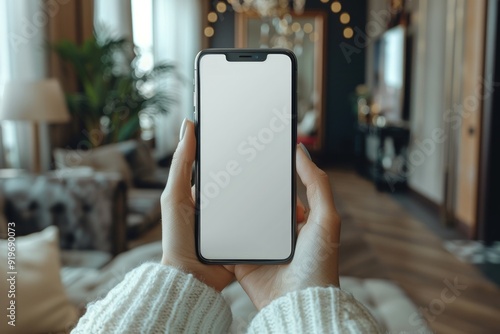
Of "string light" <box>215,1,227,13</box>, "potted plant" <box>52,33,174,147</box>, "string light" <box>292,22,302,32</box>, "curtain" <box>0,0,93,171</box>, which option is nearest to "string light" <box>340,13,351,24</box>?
"string light" <box>292,22,302,32</box>

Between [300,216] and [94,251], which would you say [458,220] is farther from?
[300,216]

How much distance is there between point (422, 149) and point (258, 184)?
4708mm

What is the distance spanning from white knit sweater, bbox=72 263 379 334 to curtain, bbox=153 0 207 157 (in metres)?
4.65

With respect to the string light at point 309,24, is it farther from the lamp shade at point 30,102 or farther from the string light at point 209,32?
the lamp shade at point 30,102

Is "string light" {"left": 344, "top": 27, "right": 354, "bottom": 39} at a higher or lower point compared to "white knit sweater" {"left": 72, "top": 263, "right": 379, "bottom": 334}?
higher

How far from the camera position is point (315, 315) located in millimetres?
508

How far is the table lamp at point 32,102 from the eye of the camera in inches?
103

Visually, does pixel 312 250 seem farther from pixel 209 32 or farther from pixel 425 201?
pixel 209 32

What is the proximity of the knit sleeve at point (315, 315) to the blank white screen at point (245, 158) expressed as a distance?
0.08 meters

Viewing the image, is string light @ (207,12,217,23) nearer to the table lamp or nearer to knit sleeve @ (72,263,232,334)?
the table lamp

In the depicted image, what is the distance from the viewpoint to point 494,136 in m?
3.42

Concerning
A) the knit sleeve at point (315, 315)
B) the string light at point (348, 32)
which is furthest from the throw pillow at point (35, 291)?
the string light at point (348, 32)

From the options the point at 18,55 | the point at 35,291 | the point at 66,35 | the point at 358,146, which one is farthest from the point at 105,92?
the point at 358,146

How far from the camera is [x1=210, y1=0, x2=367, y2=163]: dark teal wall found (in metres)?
7.77
